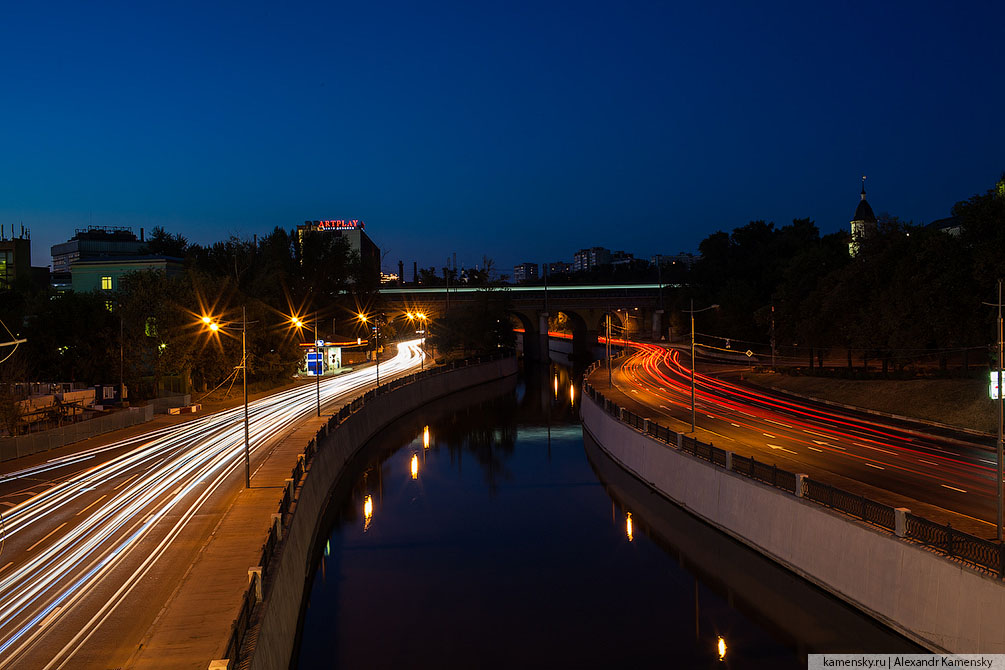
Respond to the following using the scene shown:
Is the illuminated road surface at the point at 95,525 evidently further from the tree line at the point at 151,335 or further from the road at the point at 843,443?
the road at the point at 843,443

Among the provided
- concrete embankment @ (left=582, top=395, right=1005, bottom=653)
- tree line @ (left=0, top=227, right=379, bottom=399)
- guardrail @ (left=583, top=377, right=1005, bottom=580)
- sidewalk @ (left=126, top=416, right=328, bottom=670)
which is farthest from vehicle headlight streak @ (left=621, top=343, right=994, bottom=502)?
tree line @ (left=0, top=227, right=379, bottom=399)

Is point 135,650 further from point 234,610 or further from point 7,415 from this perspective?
point 7,415

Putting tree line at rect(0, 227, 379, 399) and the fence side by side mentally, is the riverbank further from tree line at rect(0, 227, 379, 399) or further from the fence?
the fence

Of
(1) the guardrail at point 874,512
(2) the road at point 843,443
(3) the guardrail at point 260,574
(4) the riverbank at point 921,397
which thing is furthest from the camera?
(4) the riverbank at point 921,397

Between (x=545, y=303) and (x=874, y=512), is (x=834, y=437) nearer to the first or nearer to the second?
(x=874, y=512)

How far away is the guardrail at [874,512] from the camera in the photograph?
53.8 feet

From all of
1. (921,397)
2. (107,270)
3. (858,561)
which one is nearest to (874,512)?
(858,561)

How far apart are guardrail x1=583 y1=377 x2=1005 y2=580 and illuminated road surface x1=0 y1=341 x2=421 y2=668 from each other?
18.2 meters

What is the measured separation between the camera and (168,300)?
59312 millimetres

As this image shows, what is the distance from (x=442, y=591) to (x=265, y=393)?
47925 millimetres

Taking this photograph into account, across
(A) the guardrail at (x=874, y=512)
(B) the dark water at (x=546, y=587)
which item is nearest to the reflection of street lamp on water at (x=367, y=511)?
(B) the dark water at (x=546, y=587)

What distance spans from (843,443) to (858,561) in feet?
57.0

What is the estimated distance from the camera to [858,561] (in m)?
20.4

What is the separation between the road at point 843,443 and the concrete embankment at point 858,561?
130 inches
